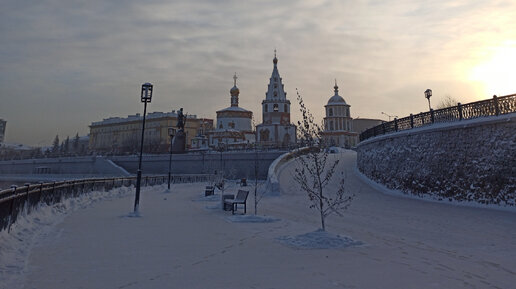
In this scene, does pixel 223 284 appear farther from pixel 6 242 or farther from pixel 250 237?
pixel 6 242

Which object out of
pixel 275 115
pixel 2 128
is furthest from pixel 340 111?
pixel 2 128

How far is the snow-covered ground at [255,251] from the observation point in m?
4.96

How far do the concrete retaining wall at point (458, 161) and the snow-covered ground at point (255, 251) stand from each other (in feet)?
6.93

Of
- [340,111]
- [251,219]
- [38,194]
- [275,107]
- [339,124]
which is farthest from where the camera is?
[275,107]

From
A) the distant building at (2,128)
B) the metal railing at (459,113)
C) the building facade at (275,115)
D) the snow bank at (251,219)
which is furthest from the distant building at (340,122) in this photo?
the distant building at (2,128)

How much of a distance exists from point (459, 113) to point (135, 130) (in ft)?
337

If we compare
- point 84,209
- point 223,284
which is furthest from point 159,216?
point 223,284

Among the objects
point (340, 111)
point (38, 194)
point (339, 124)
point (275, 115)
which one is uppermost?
point (340, 111)

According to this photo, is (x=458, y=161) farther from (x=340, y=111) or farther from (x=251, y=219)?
(x=340, y=111)

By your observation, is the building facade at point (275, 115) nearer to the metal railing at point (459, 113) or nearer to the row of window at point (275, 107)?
the row of window at point (275, 107)

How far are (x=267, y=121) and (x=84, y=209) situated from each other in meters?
61.9

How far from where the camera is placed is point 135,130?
106562 mm

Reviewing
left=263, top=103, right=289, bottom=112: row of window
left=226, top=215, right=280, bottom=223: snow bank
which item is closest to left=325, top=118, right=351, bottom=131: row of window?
left=263, top=103, right=289, bottom=112: row of window

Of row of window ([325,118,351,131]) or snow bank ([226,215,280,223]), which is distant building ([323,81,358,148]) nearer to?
row of window ([325,118,351,131])
